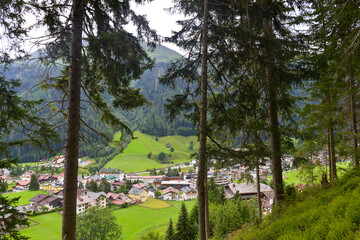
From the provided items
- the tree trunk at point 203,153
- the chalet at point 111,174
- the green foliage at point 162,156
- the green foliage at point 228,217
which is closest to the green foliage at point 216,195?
the green foliage at point 228,217

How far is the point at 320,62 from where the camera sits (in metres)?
6.02

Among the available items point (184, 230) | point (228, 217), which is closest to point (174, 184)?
point (184, 230)

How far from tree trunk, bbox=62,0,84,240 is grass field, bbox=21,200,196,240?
32351 millimetres

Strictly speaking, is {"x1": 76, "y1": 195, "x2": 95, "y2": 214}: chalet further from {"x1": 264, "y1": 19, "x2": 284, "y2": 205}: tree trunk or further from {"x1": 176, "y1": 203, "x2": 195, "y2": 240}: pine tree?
{"x1": 264, "y1": 19, "x2": 284, "y2": 205}: tree trunk

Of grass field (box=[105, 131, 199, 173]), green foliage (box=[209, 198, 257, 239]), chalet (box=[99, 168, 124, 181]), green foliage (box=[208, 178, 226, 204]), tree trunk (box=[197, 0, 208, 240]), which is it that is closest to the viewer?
tree trunk (box=[197, 0, 208, 240])

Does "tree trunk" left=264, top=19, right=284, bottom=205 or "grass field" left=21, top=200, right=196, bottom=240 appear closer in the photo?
"tree trunk" left=264, top=19, right=284, bottom=205

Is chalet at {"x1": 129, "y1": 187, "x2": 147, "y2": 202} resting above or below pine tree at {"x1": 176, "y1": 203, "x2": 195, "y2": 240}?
below

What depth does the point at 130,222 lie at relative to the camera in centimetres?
4012

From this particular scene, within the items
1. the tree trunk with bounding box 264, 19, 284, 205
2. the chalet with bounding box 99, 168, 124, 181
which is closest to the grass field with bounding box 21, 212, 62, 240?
the tree trunk with bounding box 264, 19, 284, 205

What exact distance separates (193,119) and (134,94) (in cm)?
235

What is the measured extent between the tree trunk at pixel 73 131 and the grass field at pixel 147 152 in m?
100

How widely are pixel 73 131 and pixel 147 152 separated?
14037cm

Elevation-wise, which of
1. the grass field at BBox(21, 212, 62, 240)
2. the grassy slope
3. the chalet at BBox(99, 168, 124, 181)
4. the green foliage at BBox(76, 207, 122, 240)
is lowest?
the chalet at BBox(99, 168, 124, 181)

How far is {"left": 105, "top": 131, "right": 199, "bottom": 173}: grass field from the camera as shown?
389 feet
